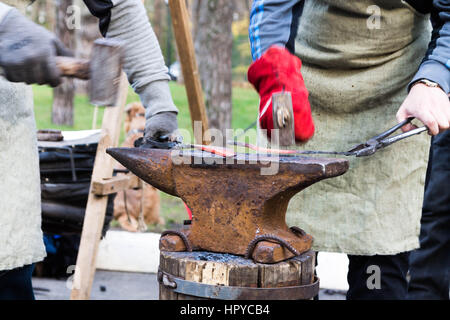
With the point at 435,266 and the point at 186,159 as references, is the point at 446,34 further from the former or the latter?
the point at 435,266

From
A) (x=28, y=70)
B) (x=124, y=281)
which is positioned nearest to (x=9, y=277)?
(x=28, y=70)

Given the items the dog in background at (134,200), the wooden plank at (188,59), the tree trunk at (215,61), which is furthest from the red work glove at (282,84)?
the tree trunk at (215,61)

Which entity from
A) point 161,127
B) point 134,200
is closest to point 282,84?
point 161,127

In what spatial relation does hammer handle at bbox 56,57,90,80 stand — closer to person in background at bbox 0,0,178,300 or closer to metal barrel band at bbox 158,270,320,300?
person in background at bbox 0,0,178,300

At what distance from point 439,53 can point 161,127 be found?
1069 millimetres

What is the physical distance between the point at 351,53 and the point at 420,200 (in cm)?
73

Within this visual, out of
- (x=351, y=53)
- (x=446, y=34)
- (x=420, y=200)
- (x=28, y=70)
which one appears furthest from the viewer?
(x=420, y=200)

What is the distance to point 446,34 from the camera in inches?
83.7

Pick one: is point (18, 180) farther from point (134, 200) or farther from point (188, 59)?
point (134, 200)

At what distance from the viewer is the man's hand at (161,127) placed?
2.13 metres

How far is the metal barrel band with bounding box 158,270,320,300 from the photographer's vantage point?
5.74 feet

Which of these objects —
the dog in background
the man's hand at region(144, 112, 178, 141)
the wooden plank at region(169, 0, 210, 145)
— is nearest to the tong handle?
the man's hand at region(144, 112, 178, 141)

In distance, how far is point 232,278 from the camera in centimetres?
175

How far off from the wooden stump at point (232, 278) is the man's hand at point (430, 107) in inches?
25.3
